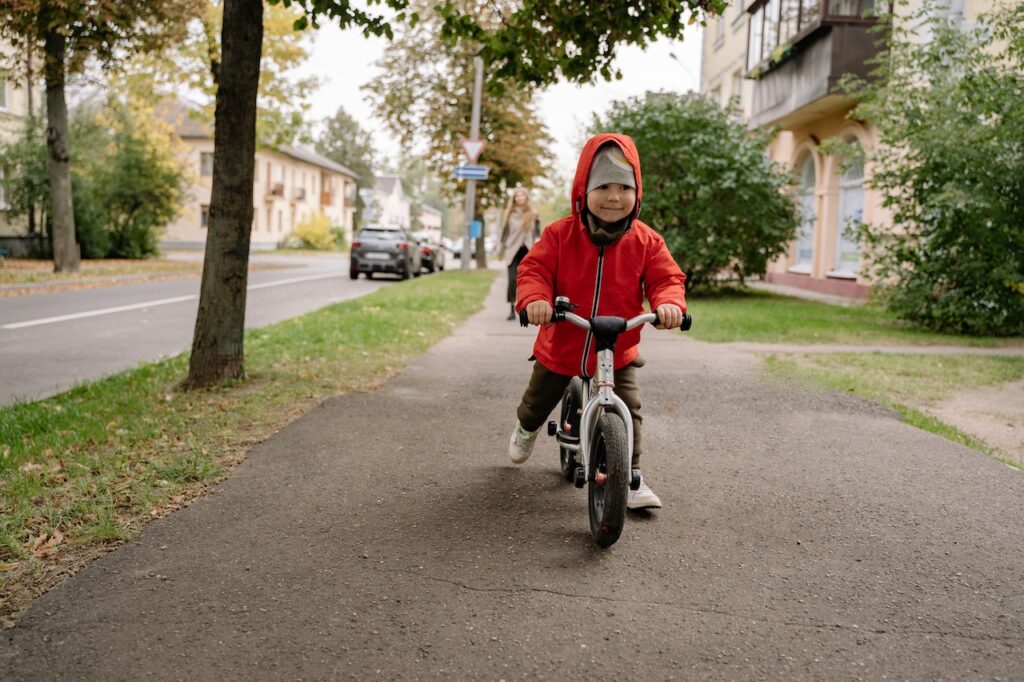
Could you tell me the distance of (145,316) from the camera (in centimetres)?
1306

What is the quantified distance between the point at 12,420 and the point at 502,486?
3.30 meters

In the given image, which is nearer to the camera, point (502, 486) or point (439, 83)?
point (502, 486)

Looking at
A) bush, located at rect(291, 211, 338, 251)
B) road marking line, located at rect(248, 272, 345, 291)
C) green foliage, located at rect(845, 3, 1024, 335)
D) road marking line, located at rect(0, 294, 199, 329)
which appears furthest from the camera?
bush, located at rect(291, 211, 338, 251)

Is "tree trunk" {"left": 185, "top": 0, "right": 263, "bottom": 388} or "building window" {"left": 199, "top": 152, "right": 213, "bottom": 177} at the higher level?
"building window" {"left": 199, "top": 152, "right": 213, "bottom": 177}

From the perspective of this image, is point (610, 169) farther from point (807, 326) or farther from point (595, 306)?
point (807, 326)

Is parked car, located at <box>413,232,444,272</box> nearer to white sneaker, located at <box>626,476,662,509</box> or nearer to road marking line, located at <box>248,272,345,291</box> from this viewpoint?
road marking line, located at <box>248,272,345,291</box>

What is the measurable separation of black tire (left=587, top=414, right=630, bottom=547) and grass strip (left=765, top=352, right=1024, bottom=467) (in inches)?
129

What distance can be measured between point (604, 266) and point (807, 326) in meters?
9.47

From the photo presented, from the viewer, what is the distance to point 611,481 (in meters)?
3.51

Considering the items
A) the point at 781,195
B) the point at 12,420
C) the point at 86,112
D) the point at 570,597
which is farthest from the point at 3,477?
the point at 86,112

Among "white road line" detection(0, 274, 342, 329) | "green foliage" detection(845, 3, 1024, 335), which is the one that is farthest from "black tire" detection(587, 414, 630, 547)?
"white road line" detection(0, 274, 342, 329)

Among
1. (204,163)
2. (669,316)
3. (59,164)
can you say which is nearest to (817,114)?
(59,164)

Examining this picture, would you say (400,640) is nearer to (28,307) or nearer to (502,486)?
(502,486)

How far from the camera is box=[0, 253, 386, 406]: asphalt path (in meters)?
8.15
